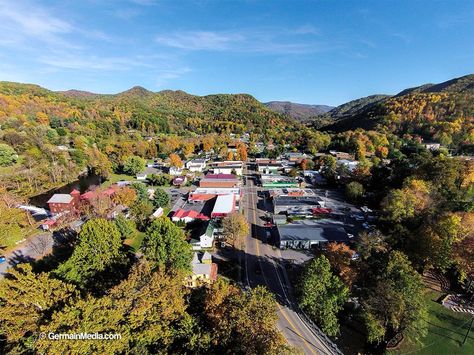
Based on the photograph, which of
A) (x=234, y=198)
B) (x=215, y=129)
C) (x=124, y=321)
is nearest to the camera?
(x=124, y=321)

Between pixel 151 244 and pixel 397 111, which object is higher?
pixel 397 111

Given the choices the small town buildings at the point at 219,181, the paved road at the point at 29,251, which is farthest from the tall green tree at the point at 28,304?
the small town buildings at the point at 219,181

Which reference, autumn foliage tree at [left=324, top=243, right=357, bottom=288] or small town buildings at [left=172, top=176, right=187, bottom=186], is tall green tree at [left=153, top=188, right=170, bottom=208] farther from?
autumn foliage tree at [left=324, top=243, right=357, bottom=288]

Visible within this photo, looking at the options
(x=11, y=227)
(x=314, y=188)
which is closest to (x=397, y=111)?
(x=314, y=188)

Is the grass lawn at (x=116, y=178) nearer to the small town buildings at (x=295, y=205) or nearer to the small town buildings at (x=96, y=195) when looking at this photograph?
the small town buildings at (x=96, y=195)

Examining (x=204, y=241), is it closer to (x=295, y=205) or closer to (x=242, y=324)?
(x=242, y=324)

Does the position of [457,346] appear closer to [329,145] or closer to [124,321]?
[124,321]

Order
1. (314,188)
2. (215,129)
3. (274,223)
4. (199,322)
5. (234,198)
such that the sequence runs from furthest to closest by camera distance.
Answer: (215,129)
(314,188)
(234,198)
(274,223)
(199,322)
